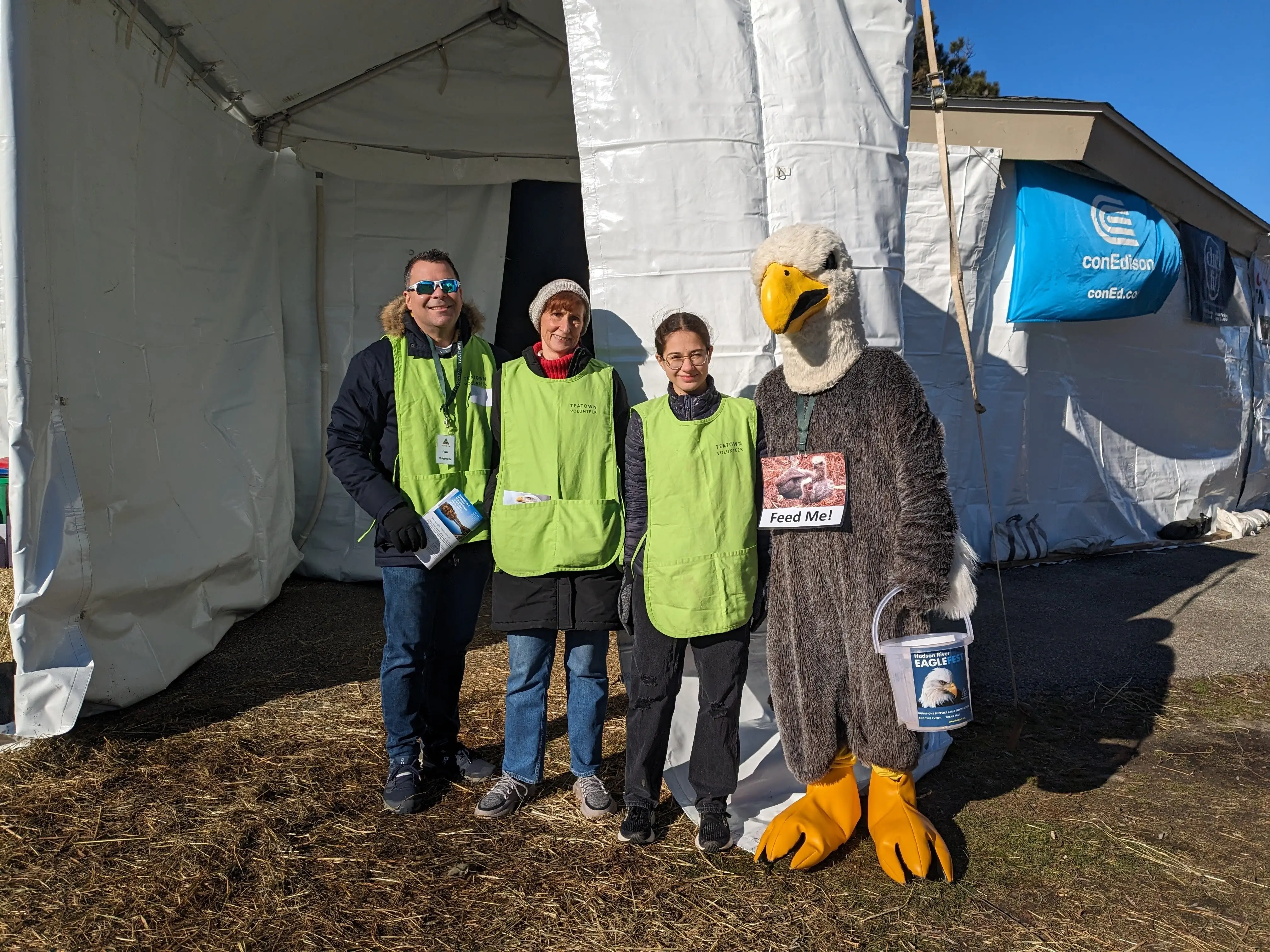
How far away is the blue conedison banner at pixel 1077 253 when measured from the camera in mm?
5566

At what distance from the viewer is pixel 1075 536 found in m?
6.18

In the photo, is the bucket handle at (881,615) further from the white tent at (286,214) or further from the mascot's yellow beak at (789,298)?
the white tent at (286,214)

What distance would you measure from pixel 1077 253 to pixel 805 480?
4.31 m

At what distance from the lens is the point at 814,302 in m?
2.24

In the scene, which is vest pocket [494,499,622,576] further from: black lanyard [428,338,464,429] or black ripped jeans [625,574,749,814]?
black lanyard [428,338,464,429]

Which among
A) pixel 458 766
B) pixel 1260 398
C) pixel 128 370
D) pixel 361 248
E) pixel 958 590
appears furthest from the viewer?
pixel 1260 398

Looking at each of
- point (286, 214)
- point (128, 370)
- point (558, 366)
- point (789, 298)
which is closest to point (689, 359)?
point (789, 298)

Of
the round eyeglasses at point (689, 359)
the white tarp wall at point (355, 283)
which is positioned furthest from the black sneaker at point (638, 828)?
the white tarp wall at point (355, 283)

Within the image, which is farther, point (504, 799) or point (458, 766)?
point (458, 766)

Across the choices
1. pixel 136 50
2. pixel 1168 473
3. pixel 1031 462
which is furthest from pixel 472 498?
pixel 1168 473

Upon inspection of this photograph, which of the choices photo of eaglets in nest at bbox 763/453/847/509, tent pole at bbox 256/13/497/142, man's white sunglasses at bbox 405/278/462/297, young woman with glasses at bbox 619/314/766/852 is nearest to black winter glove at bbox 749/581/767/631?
young woman with glasses at bbox 619/314/766/852

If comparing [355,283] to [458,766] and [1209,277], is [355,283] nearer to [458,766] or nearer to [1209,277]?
[458,766]

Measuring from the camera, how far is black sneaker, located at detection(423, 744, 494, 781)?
2777 millimetres

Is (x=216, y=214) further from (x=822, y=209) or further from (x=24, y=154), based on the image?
(x=822, y=209)
